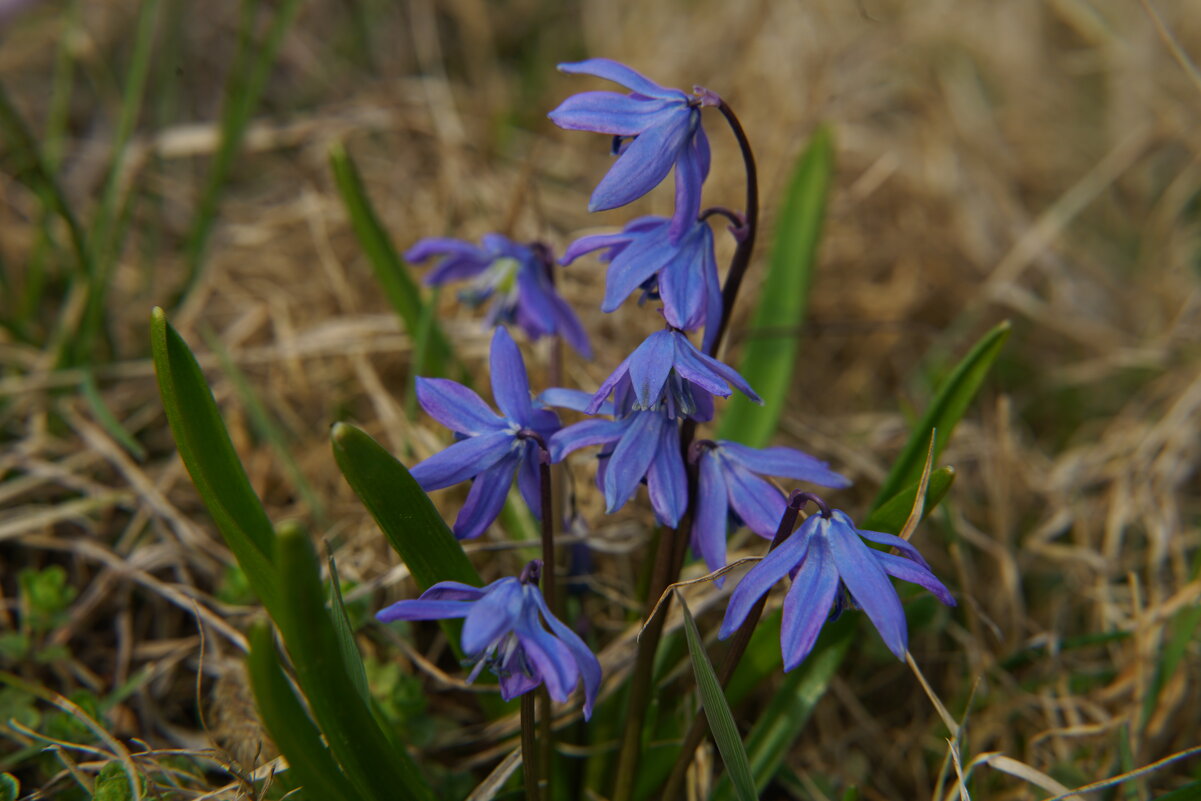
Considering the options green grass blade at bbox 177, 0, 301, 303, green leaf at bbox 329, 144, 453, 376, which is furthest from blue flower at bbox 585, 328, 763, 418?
green grass blade at bbox 177, 0, 301, 303

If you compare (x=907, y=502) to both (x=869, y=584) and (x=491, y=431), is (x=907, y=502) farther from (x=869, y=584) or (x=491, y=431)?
(x=491, y=431)

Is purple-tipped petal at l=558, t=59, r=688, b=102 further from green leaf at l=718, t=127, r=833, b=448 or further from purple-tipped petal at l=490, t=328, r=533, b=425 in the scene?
green leaf at l=718, t=127, r=833, b=448

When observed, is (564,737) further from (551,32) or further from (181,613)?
(551,32)

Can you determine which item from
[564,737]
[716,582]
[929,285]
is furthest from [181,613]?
[929,285]

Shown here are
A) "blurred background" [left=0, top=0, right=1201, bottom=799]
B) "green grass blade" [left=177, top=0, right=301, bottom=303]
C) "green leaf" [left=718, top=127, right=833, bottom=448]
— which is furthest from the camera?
"green grass blade" [left=177, top=0, right=301, bottom=303]

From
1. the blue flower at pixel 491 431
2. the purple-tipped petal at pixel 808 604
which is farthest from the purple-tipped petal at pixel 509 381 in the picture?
the purple-tipped petal at pixel 808 604

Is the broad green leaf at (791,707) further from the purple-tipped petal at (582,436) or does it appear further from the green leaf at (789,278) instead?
the green leaf at (789,278)

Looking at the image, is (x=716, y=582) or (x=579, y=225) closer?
(x=716, y=582)
